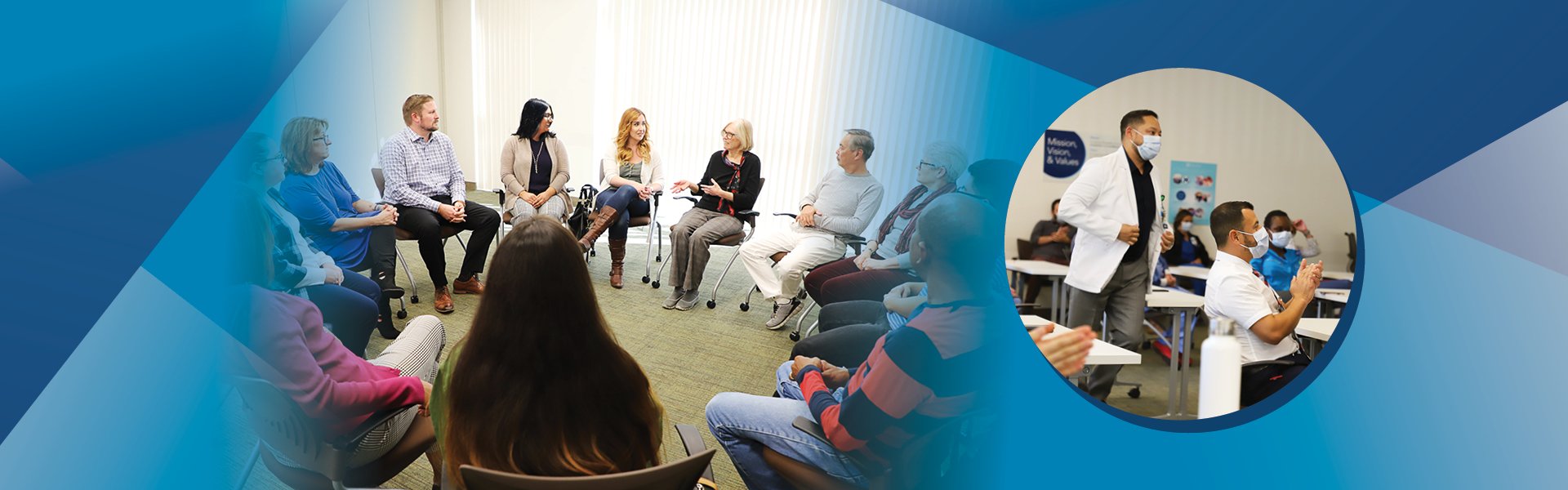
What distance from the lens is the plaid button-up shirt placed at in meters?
2.24

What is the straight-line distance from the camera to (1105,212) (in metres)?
2.28

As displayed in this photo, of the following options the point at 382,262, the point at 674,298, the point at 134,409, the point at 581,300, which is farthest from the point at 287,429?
the point at 674,298

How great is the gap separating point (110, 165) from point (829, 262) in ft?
5.77

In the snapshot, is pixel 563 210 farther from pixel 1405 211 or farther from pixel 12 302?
pixel 1405 211

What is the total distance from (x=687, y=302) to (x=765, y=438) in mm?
611

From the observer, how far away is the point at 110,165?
2.00m

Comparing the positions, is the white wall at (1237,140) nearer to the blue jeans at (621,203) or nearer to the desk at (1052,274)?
the desk at (1052,274)

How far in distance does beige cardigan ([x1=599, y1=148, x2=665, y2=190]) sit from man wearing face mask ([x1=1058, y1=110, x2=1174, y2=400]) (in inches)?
41.3

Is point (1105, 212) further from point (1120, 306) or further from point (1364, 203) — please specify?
point (1364, 203)

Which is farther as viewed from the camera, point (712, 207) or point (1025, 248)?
point (712, 207)

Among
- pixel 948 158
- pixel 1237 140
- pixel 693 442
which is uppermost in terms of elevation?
pixel 1237 140

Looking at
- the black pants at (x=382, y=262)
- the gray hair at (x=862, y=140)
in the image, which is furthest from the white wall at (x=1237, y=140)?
the black pants at (x=382, y=262)

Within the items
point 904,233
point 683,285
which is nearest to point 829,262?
point 904,233

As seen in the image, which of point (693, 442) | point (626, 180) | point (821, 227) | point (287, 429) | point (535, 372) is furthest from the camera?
point (821, 227)
